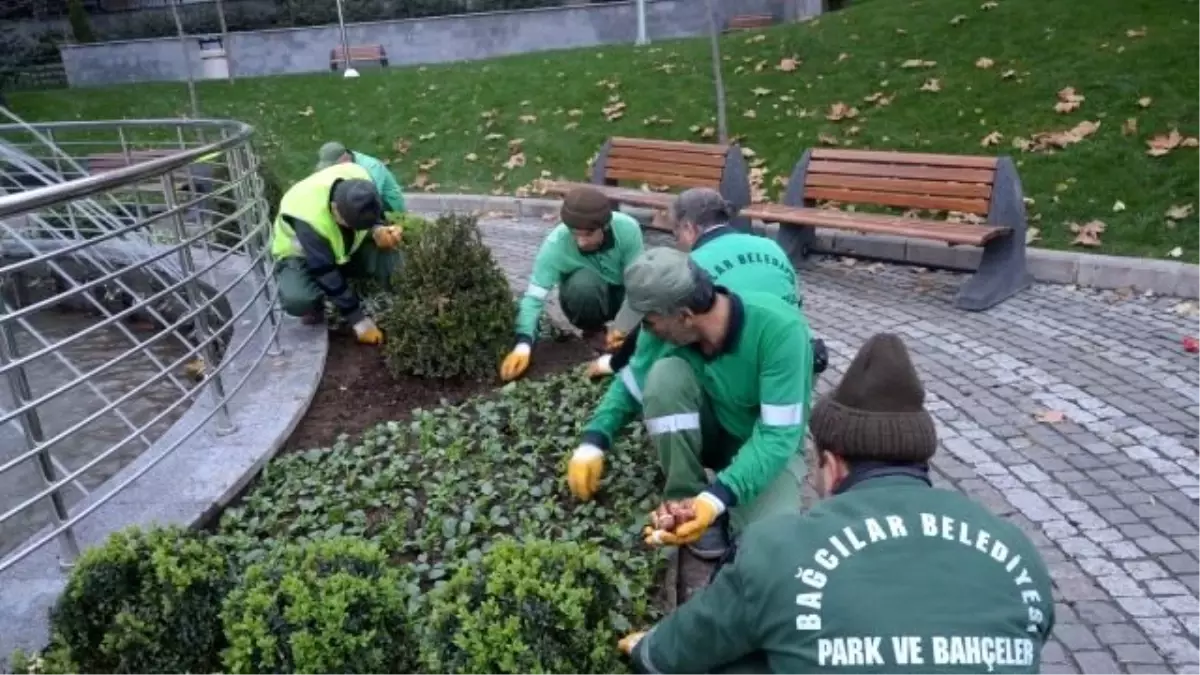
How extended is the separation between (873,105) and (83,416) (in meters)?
7.19

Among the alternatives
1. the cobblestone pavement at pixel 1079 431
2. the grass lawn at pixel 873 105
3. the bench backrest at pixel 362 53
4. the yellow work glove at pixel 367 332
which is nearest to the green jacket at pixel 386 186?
the yellow work glove at pixel 367 332

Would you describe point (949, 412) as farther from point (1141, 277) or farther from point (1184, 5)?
point (1184, 5)

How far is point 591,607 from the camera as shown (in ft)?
9.13

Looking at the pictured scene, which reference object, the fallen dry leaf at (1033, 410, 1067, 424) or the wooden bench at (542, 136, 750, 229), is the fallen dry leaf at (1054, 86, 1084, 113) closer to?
the wooden bench at (542, 136, 750, 229)

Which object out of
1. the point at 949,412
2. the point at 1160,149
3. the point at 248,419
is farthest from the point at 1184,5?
the point at 248,419

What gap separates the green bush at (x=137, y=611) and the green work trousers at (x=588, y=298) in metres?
2.91

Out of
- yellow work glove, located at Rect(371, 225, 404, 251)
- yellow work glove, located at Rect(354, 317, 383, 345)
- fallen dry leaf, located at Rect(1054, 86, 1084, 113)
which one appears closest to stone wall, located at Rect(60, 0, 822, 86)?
fallen dry leaf, located at Rect(1054, 86, 1084, 113)

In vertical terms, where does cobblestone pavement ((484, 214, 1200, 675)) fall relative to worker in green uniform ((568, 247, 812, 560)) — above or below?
below

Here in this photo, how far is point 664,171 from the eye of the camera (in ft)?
28.6

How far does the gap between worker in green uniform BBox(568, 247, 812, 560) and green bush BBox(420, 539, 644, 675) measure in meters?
0.50

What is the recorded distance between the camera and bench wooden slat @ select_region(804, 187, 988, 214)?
6.82 metres

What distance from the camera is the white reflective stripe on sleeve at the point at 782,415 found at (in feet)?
10.9

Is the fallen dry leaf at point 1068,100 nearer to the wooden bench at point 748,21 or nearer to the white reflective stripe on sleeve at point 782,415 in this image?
the white reflective stripe on sleeve at point 782,415

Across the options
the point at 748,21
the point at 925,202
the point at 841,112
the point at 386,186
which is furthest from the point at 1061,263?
the point at 748,21
